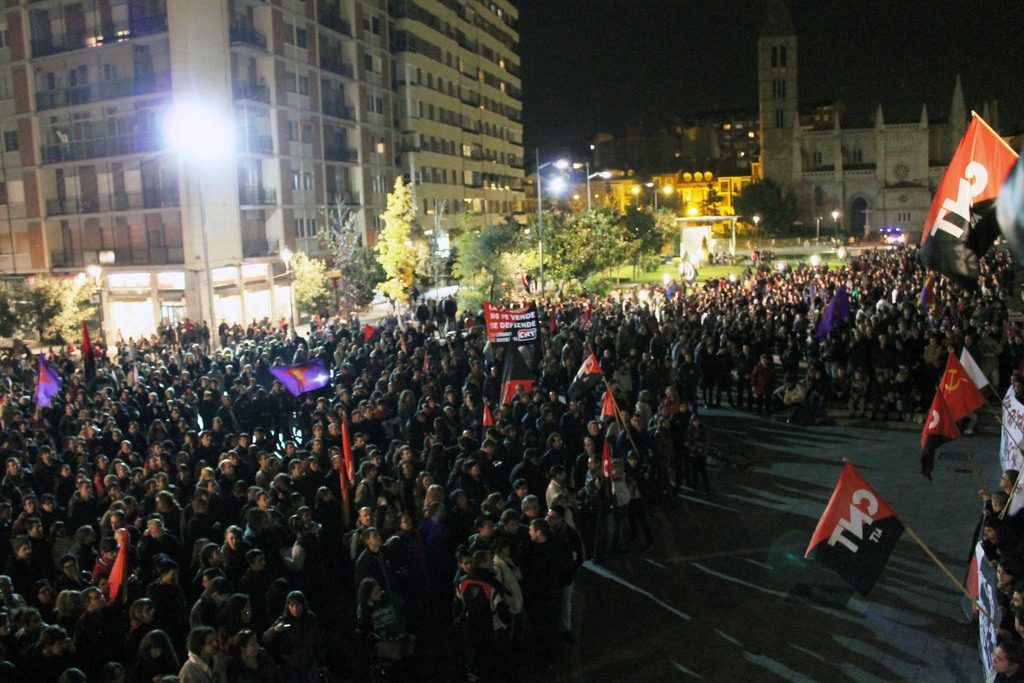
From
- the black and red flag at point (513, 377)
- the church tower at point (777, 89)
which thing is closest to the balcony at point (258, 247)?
the black and red flag at point (513, 377)

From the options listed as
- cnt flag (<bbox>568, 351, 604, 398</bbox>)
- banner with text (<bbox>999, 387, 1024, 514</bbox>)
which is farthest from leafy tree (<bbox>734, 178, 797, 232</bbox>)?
banner with text (<bbox>999, 387, 1024, 514</bbox>)

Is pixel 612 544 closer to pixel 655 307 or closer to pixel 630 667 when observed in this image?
pixel 630 667

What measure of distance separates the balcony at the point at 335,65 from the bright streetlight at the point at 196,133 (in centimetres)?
1068

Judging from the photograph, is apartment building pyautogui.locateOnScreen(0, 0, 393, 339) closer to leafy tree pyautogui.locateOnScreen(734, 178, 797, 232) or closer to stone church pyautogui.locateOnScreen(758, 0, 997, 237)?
leafy tree pyautogui.locateOnScreen(734, 178, 797, 232)

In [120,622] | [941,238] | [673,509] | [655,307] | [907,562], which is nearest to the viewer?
[120,622]

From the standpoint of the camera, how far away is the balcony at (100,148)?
131 feet

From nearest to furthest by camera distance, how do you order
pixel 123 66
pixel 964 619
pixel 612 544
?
pixel 964 619
pixel 612 544
pixel 123 66

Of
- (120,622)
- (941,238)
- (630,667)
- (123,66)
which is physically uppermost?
(123,66)

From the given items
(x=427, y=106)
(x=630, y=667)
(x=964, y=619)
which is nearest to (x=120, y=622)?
(x=630, y=667)

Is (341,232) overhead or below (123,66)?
below

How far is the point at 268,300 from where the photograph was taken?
147 feet

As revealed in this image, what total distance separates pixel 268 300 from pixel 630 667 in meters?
38.7

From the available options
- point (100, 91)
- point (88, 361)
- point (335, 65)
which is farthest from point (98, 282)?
point (88, 361)

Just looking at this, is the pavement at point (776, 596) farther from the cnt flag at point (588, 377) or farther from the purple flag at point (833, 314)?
the purple flag at point (833, 314)
